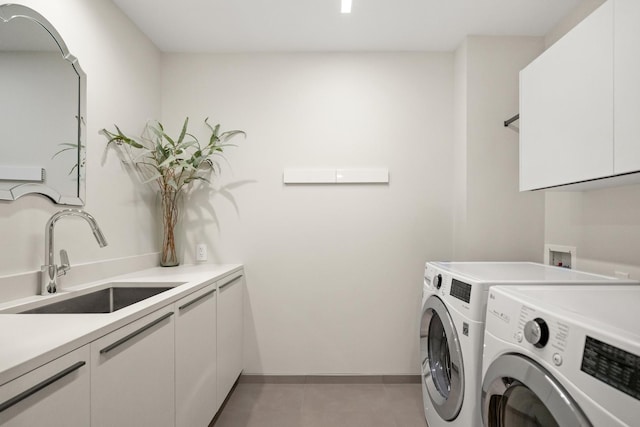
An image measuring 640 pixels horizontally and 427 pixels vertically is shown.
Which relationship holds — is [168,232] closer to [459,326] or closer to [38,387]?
[38,387]

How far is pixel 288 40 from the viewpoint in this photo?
2.48 m

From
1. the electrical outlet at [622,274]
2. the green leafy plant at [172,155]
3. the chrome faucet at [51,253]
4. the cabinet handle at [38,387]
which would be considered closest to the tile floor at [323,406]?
the chrome faucet at [51,253]

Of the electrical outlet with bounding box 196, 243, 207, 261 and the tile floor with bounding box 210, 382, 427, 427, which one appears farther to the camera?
the electrical outlet with bounding box 196, 243, 207, 261

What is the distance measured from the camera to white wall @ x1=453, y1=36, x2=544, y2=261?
241cm

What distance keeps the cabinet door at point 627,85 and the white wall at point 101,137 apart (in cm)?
235

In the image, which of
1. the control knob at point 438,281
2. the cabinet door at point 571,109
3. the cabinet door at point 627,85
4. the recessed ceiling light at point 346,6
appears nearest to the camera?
the cabinet door at point 627,85

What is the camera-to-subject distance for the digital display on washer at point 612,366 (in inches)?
27.4

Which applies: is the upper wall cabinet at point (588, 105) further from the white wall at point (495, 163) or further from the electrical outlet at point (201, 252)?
the electrical outlet at point (201, 252)

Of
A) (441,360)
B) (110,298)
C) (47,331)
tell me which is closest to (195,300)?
(110,298)

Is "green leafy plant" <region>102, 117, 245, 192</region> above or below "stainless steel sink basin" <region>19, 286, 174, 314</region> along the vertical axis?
above

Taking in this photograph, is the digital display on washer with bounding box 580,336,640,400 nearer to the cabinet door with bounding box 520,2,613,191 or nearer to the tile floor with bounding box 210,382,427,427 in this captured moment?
the cabinet door with bounding box 520,2,613,191

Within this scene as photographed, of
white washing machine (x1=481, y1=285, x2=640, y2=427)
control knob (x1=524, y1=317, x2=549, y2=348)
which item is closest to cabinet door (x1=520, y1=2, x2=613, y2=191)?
white washing machine (x1=481, y1=285, x2=640, y2=427)

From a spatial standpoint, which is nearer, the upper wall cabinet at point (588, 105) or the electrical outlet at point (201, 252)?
the upper wall cabinet at point (588, 105)

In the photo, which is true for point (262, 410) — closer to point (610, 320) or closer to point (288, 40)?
point (610, 320)
